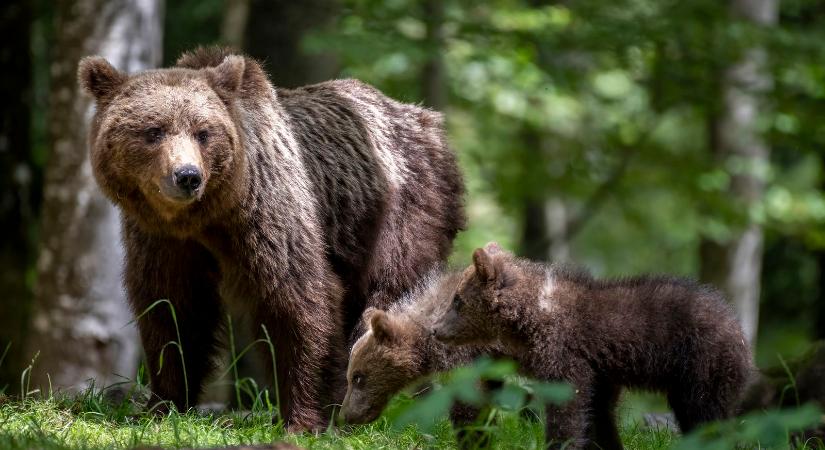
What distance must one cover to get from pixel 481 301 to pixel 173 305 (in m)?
2.25

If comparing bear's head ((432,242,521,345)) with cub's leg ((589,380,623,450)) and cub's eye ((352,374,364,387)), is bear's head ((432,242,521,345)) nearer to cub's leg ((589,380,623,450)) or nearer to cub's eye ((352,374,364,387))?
cub's eye ((352,374,364,387))

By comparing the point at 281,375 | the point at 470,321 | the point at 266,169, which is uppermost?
the point at 266,169

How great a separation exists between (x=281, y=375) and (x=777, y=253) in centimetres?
1467

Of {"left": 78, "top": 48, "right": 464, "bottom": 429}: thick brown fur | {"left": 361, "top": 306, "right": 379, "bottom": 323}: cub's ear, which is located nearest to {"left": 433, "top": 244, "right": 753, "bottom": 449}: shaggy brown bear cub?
{"left": 361, "top": 306, "right": 379, "bottom": 323}: cub's ear

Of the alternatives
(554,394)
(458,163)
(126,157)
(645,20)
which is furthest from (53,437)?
(645,20)

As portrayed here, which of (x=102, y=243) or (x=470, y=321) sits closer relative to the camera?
(x=470, y=321)

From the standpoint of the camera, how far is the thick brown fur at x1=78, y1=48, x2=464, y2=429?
662 cm

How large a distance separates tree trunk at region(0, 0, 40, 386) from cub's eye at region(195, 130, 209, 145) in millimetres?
7679

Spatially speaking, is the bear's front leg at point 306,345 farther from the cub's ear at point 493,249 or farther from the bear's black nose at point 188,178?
the cub's ear at point 493,249

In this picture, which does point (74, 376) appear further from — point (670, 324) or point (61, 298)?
point (670, 324)

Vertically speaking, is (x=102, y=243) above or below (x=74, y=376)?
above

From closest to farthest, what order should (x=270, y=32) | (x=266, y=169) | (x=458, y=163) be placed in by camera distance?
(x=266, y=169)
(x=458, y=163)
(x=270, y=32)

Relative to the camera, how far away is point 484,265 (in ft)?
20.1

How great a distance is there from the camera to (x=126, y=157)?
656cm
